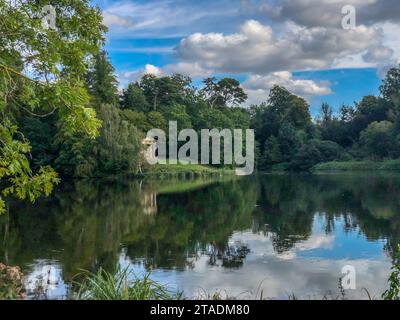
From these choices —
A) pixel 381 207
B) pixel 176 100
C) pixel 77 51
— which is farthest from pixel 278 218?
pixel 176 100

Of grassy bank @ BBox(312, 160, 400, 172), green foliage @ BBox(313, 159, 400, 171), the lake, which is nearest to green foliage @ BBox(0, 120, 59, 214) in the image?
the lake

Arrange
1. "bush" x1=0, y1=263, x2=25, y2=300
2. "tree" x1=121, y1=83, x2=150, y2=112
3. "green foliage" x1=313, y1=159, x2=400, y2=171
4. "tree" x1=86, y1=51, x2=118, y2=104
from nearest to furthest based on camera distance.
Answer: "bush" x1=0, y1=263, x2=25, y2=300 → "tree" x1=86, y1=51, x2=118, y2=104 → "tree" x1=121, y1=83, x2=150, y2=112 → "green foliage" x1=313, y1=159, x2=400, y2=171

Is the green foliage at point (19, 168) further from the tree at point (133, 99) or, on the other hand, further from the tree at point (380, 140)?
the tree at point (380, 140)

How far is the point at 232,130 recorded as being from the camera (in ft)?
184

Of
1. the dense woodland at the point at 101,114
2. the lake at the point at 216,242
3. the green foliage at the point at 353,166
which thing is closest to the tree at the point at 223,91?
the dense woodland at the point at 101,114

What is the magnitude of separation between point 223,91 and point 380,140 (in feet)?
68.6

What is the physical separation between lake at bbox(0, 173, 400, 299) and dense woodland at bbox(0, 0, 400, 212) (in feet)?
6.88

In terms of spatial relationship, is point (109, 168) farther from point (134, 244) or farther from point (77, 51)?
point (77, 51)

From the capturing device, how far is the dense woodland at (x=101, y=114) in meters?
4.81

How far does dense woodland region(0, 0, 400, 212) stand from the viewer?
481 centimetres

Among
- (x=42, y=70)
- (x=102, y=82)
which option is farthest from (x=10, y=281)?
(x=102, y=82)

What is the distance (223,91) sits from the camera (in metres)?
67.1

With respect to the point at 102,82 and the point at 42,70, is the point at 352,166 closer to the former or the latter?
the point at 102,82

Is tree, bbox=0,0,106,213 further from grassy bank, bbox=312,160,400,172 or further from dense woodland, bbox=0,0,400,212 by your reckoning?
grassy bank, bbox=312,160,400,172
